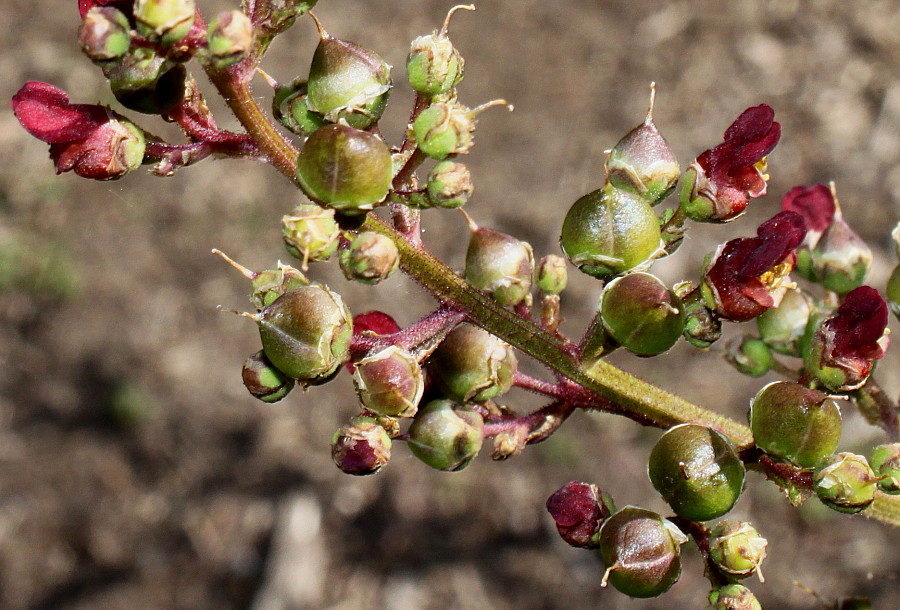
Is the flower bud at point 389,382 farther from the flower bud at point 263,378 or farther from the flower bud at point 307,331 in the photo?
the flower bud at point 263,378

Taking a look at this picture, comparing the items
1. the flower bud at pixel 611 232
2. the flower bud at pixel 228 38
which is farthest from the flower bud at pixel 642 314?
the flower bud at pixel 228 38

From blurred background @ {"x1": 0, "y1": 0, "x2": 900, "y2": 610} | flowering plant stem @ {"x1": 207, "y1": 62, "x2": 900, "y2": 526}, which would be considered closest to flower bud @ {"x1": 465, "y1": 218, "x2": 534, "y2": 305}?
flowering plant stem @ {"x1": 207, "y1": 62, "x2": 900, "y2": 526}

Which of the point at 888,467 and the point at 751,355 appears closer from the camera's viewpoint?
the point at 888,467

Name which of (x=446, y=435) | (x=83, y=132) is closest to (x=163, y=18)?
(x=83, y=132)

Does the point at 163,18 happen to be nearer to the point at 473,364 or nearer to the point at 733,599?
the point at 473,364

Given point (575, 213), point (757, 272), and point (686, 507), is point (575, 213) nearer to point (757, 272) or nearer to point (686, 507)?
point (757, 272)

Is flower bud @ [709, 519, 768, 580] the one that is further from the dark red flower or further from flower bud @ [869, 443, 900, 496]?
the dark red flower
